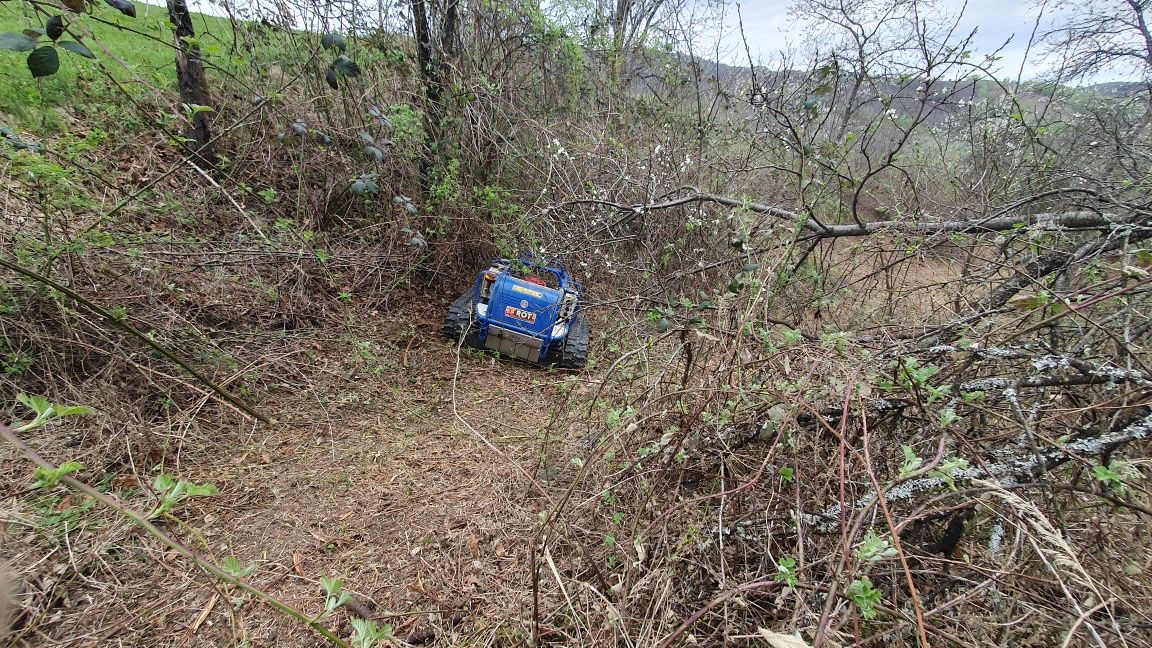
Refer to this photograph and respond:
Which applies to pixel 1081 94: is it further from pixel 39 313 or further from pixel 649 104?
pixel 39 313

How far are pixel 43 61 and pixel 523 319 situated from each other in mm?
3160

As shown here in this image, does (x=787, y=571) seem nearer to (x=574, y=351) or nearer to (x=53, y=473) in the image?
(x=53, y=473)

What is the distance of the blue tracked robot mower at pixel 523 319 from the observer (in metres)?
4.28

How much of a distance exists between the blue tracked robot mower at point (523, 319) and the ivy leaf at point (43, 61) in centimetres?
282

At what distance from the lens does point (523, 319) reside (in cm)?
429

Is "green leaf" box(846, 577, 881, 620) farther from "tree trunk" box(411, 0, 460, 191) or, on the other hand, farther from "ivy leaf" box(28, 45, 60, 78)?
"tree trunk" box(411, 0, 460, 191)

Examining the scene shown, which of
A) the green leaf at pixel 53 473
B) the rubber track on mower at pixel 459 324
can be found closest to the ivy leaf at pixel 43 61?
the green leaf at pixel 53 473

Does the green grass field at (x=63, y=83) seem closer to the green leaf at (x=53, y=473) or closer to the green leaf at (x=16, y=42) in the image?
the green leaf at (x=16, y=42)

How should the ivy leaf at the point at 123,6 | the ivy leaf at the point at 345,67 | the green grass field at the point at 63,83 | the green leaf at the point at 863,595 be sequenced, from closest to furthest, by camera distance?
1. the green leaf at the point at 863,595
2. the ivy leaf at the point at 123,6
3. the ivy leaf at the point at 345,67
4. the green grass field at the point at 63,83

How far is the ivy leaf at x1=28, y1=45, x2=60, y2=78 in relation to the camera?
1.44 m

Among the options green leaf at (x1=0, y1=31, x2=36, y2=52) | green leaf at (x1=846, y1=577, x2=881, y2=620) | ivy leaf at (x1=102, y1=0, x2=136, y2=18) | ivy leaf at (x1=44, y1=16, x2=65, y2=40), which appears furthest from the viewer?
ivy leaf at (x1=102, y1=0, x2=136, y2=18)

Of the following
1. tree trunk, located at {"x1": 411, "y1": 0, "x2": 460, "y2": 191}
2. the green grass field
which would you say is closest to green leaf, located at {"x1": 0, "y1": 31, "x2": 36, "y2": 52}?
the green grass field

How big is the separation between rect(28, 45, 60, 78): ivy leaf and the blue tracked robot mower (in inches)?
111

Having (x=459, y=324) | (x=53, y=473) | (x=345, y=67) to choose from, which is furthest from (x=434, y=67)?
(x=53, y=473)
